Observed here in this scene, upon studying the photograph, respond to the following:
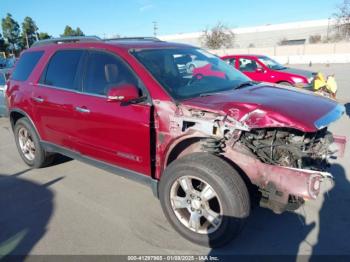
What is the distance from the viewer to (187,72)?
397 cm

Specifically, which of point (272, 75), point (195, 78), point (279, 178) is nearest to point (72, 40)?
point (195, 78)

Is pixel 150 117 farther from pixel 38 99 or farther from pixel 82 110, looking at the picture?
pixel 38 99

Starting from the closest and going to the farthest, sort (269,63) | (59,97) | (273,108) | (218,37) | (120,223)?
(273,108) → (120,223) → (59,97) → (269,63) → (218,37)

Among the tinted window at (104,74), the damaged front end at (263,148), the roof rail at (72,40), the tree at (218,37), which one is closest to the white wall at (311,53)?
the tree at (218,37)

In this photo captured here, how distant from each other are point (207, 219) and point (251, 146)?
2.68 feet

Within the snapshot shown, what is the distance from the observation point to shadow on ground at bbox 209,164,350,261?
3.11m

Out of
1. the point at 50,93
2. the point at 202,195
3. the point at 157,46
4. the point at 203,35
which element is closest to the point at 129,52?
the point at 157,46

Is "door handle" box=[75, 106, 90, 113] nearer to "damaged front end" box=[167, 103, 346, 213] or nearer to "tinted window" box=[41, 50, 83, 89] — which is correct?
"tinted window" box=[41, 50, 83, 89]

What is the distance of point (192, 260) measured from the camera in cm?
302

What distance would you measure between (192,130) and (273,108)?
777mm

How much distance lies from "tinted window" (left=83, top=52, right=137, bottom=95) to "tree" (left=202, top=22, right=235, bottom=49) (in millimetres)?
64930

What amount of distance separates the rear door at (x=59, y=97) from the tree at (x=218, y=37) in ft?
211

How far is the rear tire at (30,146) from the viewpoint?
5.22m

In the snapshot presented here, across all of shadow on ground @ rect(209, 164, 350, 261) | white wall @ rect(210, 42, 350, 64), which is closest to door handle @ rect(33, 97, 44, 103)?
shadow on ground @ rect(209, 164, 350, 261)
